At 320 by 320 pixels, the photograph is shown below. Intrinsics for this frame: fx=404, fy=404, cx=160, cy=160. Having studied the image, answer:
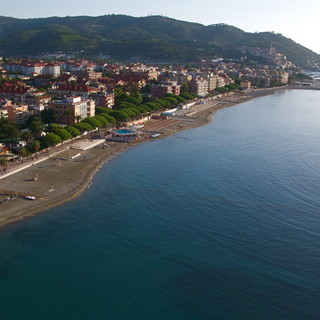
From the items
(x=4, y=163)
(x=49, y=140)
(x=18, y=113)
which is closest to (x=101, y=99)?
(x=18, y=113)

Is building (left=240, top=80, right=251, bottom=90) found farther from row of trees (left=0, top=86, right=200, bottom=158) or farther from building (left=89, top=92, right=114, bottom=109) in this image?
building (left=89, top=92, right=114, bottom=109)

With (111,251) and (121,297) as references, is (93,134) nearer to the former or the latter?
(111,251)

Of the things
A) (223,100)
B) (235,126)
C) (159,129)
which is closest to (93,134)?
(159,129)

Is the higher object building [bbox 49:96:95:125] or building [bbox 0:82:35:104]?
building [bbox 0:82:35:104]

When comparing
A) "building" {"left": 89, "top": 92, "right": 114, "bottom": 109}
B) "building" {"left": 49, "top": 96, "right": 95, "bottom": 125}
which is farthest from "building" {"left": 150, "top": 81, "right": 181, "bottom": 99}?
"building" {"left": 49, "top": 96, "right": 95, "bottom": 125}

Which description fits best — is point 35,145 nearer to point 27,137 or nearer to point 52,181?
point 27,137

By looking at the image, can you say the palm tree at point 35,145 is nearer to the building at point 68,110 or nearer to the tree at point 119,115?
the building at point 68,110
